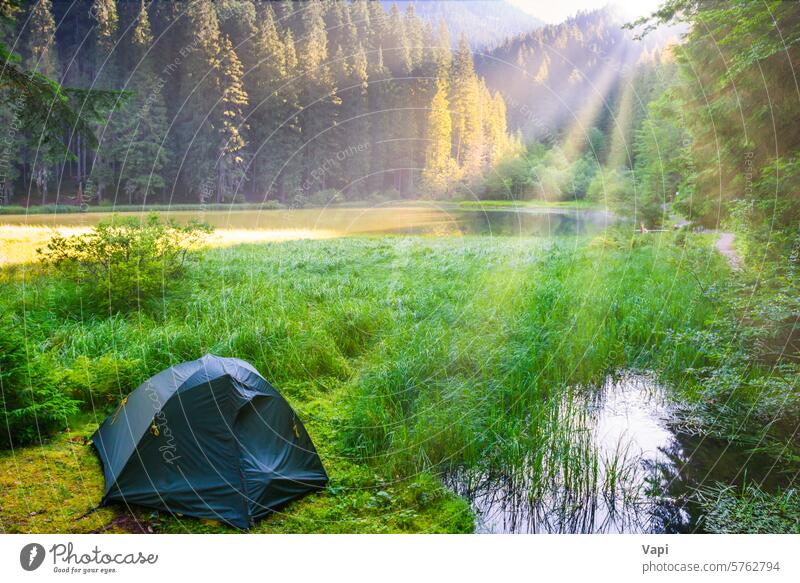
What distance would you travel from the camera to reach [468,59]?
6.91m

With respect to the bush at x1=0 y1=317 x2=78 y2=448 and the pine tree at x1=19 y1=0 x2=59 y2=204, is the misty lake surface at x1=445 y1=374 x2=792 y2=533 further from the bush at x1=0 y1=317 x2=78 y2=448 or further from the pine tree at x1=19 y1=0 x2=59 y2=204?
the pine tree at x1=19 y1=0 x2=59 y2=204

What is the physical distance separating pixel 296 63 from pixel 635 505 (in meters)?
7.39

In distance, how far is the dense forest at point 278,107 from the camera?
23.1ft

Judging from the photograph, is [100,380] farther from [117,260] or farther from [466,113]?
[466,113]

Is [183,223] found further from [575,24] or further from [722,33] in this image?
[722,33]

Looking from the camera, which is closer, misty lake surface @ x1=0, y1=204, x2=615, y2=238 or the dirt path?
the dirt path

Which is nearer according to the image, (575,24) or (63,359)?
(63,359)

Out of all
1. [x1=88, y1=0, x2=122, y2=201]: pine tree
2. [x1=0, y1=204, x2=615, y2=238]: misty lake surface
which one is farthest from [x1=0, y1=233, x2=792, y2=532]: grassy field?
[x1=88, y1=0, x2=122, y2=201]: pine tree

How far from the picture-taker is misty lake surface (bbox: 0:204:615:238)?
801 centimetres
